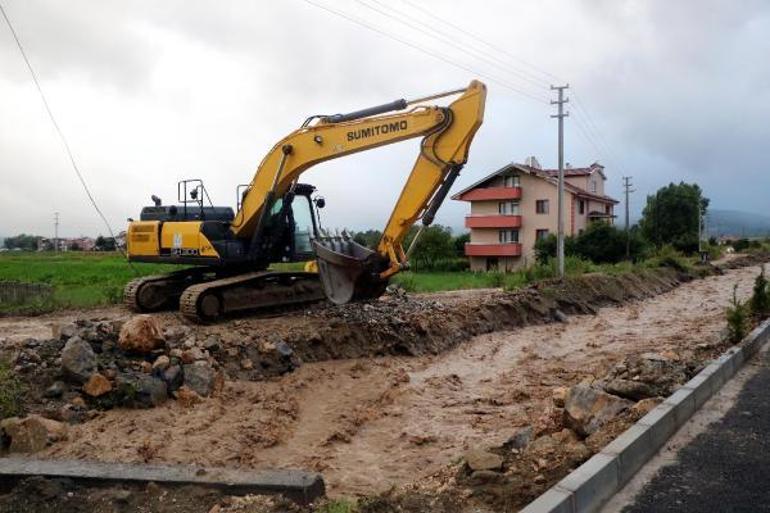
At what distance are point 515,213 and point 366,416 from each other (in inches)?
1872

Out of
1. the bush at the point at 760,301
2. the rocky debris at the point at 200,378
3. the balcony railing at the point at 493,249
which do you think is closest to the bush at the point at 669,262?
the balcony railing at the point at 493,249

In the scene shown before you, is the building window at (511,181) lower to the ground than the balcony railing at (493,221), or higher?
higher

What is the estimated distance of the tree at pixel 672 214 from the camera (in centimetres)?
7538

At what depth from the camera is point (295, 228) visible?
1358 cm

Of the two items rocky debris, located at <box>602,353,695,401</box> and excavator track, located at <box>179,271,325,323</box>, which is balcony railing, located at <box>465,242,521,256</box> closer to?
excavator track, located at <box>179,271,325,323</box>

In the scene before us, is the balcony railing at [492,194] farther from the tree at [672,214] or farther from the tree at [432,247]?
the tree at [672,214]

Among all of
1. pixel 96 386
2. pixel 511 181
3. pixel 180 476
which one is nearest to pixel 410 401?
pixel 96 386

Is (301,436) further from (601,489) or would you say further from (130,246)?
(130,246)

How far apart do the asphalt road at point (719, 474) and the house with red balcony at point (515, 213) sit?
46.7 m

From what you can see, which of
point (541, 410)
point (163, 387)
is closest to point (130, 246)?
point (163, 387)

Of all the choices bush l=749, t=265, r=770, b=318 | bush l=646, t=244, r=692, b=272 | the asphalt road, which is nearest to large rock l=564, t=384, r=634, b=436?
the asphalt road

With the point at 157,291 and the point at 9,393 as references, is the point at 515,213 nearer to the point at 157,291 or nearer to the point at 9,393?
the point at 157,291

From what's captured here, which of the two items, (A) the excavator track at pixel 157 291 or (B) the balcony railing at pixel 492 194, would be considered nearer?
(A) the excavator track at pixel 157 291

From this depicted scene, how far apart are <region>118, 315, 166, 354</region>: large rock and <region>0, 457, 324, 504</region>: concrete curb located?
132 inches
